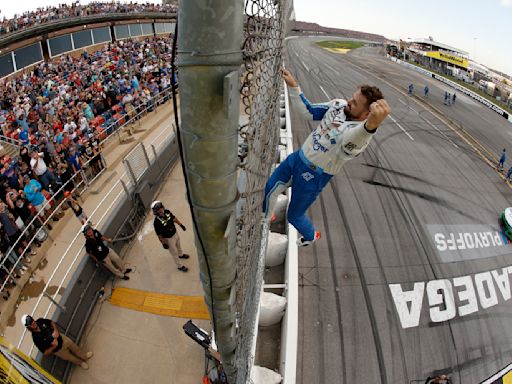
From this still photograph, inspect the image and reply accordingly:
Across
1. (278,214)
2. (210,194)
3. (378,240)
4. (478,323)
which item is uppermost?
(210,194)

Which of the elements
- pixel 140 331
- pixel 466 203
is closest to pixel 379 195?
pixel 466 203

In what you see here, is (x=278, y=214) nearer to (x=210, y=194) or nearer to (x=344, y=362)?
(x=344, y=362)

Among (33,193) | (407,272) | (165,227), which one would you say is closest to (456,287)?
(407,272)

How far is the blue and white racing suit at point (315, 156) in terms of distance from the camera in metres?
3.45

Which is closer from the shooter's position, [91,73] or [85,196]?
[85,196]

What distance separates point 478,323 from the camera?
7.92 meters

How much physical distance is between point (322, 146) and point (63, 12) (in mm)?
33827

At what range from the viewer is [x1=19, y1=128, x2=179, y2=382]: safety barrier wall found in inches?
203

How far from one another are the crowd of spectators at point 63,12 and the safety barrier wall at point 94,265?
70.6 ft

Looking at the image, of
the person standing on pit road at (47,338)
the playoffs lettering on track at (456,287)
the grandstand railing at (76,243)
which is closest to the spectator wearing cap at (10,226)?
the grandstand railing at (76,243)

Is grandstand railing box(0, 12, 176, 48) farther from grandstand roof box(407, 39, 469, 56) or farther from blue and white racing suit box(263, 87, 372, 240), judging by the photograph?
grandstand roof box(407, 39, 469, 56)

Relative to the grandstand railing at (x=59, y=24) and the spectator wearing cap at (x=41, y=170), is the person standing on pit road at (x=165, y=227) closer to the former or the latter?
the spectator wearing cap at (x=41, y=170)

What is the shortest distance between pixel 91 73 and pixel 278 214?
1542 centimetres

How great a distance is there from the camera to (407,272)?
8914mm
